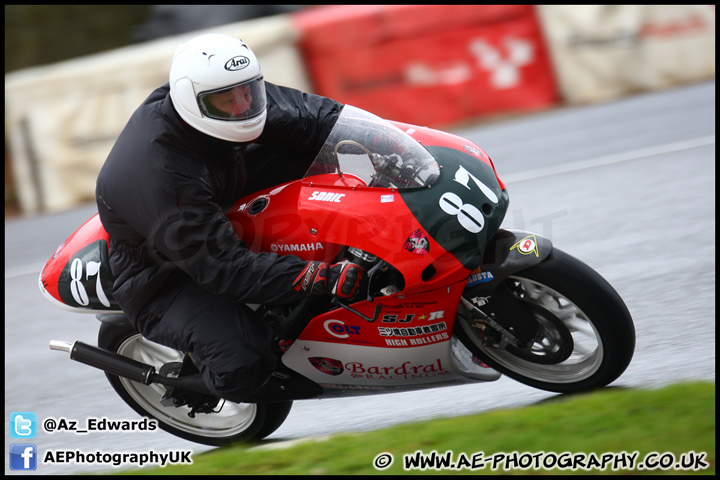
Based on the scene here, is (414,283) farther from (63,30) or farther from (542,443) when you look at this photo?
(63,30)

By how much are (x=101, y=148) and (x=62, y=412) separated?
4.95 meters

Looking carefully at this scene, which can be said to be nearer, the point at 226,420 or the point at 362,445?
the point at 362,445

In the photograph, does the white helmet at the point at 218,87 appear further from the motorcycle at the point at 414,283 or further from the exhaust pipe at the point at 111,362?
the exhaust pipe at the point at 111,362

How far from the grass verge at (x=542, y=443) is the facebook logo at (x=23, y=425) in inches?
54.2

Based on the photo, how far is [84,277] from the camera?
12.4 ft

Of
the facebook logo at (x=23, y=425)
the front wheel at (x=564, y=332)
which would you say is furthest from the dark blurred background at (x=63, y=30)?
the front wheel at (x=564, y=332)

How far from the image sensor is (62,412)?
4.72 m

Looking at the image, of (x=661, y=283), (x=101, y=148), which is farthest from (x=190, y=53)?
(x=101, y=148)

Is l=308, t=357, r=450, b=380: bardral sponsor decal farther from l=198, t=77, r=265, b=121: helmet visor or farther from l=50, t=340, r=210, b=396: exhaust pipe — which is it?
l=198, t=77, r=265, b=121: helmet visor

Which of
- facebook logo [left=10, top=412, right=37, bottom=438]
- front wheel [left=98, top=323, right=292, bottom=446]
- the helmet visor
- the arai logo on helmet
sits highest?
the arai logo on helmet

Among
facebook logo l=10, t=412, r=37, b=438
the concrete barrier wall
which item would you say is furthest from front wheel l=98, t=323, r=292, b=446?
the concrete barrier wall

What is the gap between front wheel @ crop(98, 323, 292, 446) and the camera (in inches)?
159

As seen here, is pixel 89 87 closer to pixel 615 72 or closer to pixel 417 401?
pixel 615 72

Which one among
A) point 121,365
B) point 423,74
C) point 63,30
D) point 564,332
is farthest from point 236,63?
point 63,30
